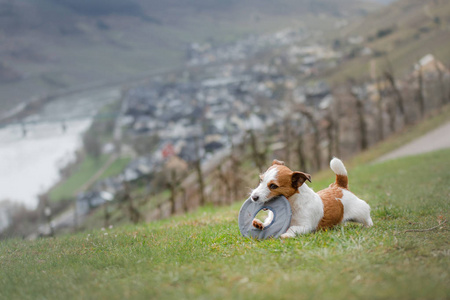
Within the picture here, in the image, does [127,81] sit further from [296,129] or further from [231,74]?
[296,129]

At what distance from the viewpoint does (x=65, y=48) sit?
16050 cm

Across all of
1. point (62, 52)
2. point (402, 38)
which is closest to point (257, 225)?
point (402, 38)

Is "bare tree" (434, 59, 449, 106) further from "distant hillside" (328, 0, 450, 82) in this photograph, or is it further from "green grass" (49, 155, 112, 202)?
"green grass" (49, 155, 112, 202)

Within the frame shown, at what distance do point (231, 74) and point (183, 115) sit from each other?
47.1m

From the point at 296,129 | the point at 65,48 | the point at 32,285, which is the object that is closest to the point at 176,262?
the point at 32,285

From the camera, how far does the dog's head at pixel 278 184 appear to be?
23.5ft

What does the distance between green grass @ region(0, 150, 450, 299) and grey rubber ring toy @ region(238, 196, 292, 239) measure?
0.79ft

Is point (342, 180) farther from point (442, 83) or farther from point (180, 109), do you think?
point (180, 109)

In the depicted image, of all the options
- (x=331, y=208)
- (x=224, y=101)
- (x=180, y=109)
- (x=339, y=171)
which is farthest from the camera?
(x=180, y=109)

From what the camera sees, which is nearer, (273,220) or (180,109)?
(273,220)

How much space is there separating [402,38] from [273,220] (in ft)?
297

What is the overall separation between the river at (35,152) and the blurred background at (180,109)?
0.88 feet

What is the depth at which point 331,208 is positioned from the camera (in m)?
7.59

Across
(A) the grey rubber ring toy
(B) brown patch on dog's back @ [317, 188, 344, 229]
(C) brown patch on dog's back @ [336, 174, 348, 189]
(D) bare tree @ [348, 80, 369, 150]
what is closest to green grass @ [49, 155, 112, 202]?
(D) bare tree @ [348, 80, 369, 150]
